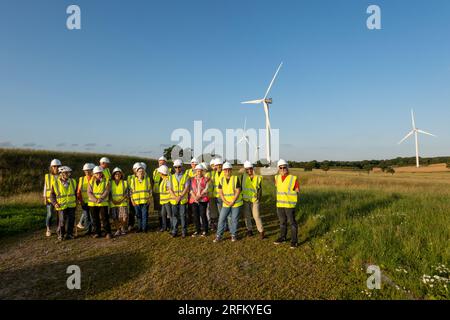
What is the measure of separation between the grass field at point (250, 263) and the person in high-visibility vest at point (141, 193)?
605mm

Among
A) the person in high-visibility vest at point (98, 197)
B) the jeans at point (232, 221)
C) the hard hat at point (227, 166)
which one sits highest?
the hard hat at point (227, 166)

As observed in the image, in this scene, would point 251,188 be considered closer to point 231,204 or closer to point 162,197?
point 231,204

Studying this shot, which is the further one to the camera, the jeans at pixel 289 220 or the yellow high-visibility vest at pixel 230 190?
the yellow high-visibility vest at pixel 230 190

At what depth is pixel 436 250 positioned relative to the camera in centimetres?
557

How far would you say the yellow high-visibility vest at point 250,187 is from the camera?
26.1 ft

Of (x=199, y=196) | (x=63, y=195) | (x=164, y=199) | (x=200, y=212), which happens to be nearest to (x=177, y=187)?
(x=164, y=199)

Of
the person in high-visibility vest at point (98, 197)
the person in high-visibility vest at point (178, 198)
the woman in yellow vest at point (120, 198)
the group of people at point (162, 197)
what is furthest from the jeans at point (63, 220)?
the person in high-visibility vest at point (178, 198)

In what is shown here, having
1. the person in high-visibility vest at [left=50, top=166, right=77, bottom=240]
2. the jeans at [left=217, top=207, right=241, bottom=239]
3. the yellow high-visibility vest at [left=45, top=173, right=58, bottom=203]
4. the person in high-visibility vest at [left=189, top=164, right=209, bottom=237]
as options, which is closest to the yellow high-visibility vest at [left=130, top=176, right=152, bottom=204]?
the person in high-visibility vest at [left=189, top=164, right=209, bottom=237]

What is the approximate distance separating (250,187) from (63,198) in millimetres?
5459

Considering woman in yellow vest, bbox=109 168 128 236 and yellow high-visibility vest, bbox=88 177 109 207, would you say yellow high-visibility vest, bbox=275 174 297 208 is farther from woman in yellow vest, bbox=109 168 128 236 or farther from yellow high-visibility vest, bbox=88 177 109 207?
yellow high-visibility vest, bbox=88 177 109 207

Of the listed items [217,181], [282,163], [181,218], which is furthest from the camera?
[217,181]

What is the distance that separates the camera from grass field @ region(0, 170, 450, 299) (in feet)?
15.0

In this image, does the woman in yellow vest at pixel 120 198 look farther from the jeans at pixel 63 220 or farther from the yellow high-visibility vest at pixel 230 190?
the yellow high-visibility vest at pixel 230 190

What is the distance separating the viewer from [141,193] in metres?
8.30
